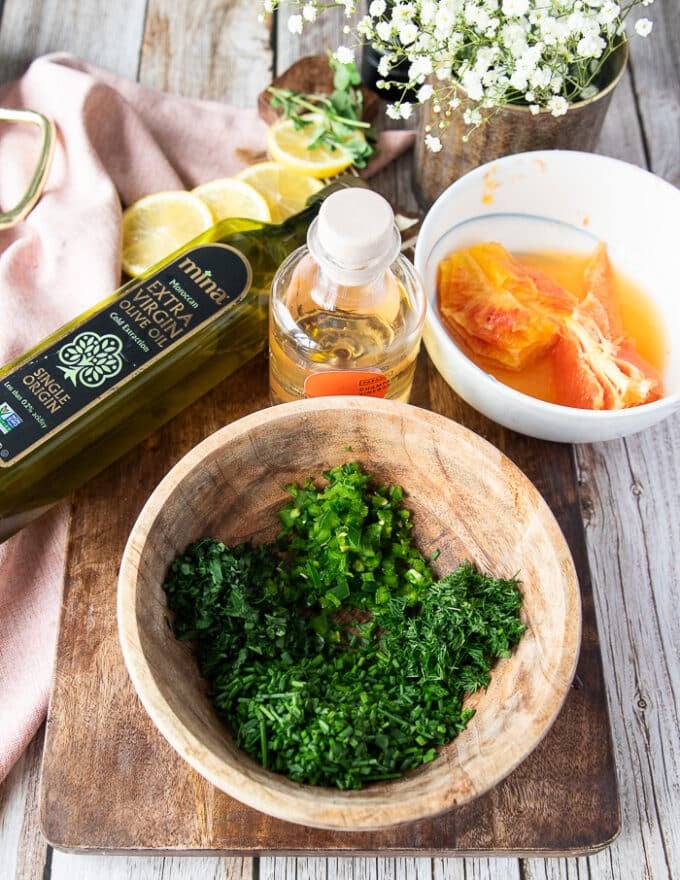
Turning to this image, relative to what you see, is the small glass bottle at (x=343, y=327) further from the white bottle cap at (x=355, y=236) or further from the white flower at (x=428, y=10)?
the white flower at (x=428, y=10)

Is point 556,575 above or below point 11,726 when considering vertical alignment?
above

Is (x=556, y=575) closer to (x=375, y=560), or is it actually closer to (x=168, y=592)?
(x=375, y=560)

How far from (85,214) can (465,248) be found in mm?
760

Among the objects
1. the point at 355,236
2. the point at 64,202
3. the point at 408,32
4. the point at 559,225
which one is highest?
the point at 408,32

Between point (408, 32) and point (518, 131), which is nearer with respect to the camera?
point (408, 32)

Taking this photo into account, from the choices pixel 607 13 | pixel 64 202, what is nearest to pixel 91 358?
pixel 64 202

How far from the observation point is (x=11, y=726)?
57.0 inches

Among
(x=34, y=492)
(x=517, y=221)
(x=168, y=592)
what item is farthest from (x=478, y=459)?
(x=34, y=492)

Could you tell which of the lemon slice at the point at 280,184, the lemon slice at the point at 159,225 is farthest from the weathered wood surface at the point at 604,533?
the lemon slice at the point at 159,225

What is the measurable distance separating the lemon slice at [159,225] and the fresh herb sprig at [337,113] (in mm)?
302

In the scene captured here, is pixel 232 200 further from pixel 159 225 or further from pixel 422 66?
pixel 422 66

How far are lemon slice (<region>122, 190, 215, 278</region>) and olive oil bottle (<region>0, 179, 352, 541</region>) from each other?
0.13 m

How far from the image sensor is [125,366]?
147 cm

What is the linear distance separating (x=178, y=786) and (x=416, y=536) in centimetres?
54
